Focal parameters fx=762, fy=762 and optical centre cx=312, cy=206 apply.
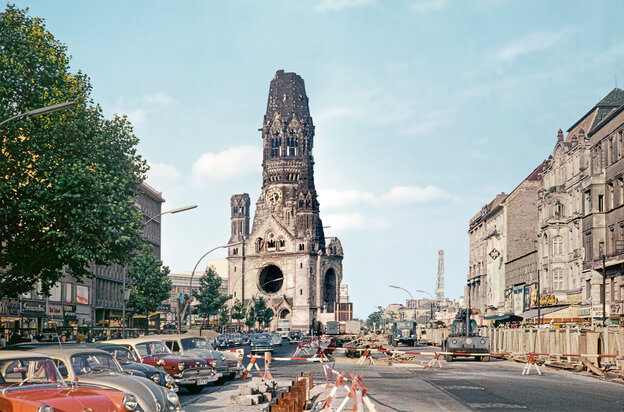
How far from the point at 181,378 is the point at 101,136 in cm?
1315

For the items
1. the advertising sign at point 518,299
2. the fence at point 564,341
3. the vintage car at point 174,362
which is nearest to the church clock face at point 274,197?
the advertising sign at point 518,299

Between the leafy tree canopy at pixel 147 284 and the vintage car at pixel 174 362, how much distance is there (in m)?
54.1

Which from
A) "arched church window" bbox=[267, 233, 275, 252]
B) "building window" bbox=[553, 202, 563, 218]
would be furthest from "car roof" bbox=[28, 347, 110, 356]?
"arched church window" bbox=[267, 233, 275, 252]

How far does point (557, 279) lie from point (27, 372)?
60003 mm

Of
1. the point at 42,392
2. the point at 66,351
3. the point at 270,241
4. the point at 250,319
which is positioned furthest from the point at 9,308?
the point at 270,241

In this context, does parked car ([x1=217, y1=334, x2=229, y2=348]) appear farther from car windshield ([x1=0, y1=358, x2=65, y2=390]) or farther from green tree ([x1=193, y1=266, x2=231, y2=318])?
car windshield ([x1=0, y1=358, x2=65, y2=390])

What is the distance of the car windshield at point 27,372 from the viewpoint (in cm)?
1163

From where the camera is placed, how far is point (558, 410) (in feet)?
59.1

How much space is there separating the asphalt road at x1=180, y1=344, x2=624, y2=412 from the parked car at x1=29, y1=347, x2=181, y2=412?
363cm

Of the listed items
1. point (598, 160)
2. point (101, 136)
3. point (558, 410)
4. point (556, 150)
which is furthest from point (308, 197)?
point (558, 410)

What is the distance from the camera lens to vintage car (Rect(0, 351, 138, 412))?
34.8ft

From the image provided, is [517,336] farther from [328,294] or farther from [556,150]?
[328,294]

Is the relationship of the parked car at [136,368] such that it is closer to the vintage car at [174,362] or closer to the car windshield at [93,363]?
the vintage car at [174,362]

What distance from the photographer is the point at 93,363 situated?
14.9 metres
